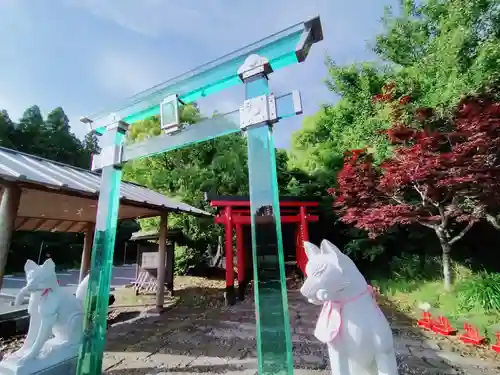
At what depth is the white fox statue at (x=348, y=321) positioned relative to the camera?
1724 mm

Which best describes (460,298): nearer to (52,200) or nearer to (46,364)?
(46,364)

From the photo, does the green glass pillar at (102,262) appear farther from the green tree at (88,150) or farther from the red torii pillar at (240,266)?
the green tree at (88,150)

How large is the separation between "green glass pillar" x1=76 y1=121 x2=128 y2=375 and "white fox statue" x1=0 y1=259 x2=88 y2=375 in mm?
539

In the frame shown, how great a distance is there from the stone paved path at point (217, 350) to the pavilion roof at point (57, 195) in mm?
2353

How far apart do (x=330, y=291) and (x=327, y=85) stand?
438 inches

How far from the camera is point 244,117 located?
7.14ft

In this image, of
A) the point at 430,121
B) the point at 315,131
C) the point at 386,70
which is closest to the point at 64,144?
the point at 315,131

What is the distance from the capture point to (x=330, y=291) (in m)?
1.78

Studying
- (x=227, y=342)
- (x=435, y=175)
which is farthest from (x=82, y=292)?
(x=435, y=175)

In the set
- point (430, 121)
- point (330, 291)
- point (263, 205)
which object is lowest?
point (330, 291)

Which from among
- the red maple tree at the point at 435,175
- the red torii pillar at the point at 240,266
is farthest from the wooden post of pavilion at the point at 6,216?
the red maple tree at the point at 435,175

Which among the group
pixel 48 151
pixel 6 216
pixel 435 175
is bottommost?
pixel 6 216

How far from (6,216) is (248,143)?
3.26m

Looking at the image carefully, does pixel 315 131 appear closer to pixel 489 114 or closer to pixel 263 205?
pixel 489 114
